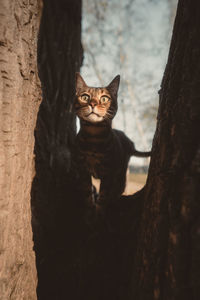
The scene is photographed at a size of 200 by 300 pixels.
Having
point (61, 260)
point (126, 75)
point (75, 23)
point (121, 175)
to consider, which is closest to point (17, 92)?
point (61, 260)

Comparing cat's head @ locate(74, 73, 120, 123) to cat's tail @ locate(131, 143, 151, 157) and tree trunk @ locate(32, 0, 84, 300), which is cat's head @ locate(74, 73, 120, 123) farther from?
cat's tail @ locate(131, 143, 151, 157)

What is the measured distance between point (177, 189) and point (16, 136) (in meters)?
0.66

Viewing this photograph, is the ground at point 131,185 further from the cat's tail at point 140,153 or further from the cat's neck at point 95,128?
the cat's neck at point 95,128

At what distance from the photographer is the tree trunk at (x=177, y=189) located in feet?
1.79

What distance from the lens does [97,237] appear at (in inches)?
53.8

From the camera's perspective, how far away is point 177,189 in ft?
1.98

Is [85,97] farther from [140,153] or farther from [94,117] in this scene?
[140,153]

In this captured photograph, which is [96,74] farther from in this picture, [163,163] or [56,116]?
[163,163]

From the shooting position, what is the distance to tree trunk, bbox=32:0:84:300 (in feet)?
4.35

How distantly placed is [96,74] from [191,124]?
27.4 ft

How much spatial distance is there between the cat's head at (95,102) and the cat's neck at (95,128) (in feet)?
0.19

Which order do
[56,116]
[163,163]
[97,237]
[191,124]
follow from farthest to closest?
[56,116] → [97,237] → [163,163] → [191,124]

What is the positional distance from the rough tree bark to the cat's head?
93 centimetres

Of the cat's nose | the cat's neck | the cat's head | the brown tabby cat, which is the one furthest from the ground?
the cat's nose
